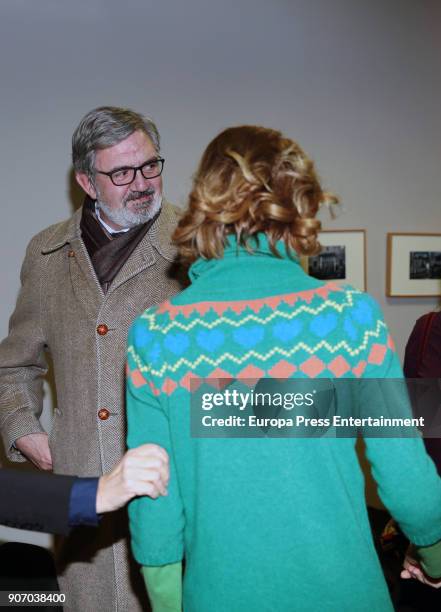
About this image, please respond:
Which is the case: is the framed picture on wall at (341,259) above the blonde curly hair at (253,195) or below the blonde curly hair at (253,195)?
below

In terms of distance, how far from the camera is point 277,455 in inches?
48.9

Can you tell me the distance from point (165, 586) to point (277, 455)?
389 mm

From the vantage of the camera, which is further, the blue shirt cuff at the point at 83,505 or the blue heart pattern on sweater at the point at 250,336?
the blue shirt cuff at the point at 83,505

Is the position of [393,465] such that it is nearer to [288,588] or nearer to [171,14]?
[288,588]

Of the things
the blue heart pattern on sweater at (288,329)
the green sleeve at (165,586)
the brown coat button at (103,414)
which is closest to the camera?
the blue heart pattern on sweater at (288,329)

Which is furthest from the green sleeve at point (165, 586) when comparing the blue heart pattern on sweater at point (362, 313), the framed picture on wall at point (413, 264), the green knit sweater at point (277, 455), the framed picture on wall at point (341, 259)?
the framed picture on wall at point (413, 264)

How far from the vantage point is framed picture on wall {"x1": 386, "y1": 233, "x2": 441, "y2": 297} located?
3385 millimetres

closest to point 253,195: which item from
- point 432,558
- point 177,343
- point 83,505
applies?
point 177,343

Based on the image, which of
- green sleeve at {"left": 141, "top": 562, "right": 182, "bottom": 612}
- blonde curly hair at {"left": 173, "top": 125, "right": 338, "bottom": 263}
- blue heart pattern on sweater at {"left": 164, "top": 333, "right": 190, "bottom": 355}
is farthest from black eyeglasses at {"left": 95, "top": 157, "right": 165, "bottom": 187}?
green sleeve at {"left": 141, "top": 562, "right": 182, "bottom": 612}

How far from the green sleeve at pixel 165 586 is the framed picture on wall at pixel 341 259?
2.07 metres

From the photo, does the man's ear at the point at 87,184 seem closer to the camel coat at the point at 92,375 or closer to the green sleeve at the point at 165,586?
the camel coat at the point at 92,375

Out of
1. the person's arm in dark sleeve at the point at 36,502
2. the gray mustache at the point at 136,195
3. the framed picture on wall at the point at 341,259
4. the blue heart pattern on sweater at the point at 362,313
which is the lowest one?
the person's arm in dark sleeve at the point at 36,502

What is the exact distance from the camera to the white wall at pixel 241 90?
2.78 meters

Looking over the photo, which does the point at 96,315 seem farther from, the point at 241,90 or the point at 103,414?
the point at 241,90
